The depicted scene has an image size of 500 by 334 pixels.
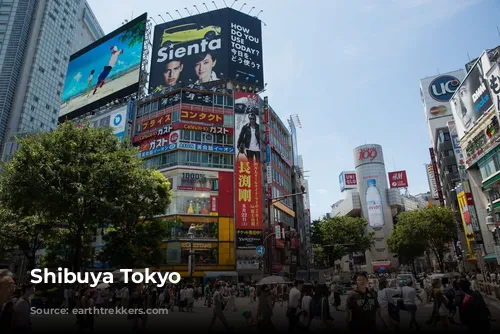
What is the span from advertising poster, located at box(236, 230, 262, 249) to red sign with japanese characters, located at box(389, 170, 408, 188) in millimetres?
71906

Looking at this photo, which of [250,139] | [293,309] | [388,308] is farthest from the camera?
[250,139]

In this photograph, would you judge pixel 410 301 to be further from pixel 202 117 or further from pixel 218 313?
pixel 202 117

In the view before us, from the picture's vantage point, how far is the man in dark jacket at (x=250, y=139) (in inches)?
1697

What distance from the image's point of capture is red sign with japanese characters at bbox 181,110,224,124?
140 feet

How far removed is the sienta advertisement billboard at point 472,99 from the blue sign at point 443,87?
1010 inches

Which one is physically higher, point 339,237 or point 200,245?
point 339,237

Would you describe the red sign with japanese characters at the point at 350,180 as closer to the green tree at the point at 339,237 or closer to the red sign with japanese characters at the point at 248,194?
the green tree at the point at 339,237

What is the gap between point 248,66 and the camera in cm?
4922

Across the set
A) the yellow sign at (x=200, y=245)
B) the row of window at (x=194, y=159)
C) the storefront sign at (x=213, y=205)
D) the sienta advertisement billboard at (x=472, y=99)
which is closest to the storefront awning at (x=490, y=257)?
the sienta advertisement billboard at (x=472, y=99)

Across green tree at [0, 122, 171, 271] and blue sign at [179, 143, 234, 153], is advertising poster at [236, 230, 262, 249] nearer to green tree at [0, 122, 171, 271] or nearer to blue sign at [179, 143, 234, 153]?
blue sign at [179, 143, 234, 153]

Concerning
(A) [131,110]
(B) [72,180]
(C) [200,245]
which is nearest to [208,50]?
(A) [131,110]

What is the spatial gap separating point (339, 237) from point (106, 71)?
4319cm

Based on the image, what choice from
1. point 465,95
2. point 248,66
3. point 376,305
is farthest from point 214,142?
point 376,305

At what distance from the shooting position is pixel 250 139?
1722 inches
